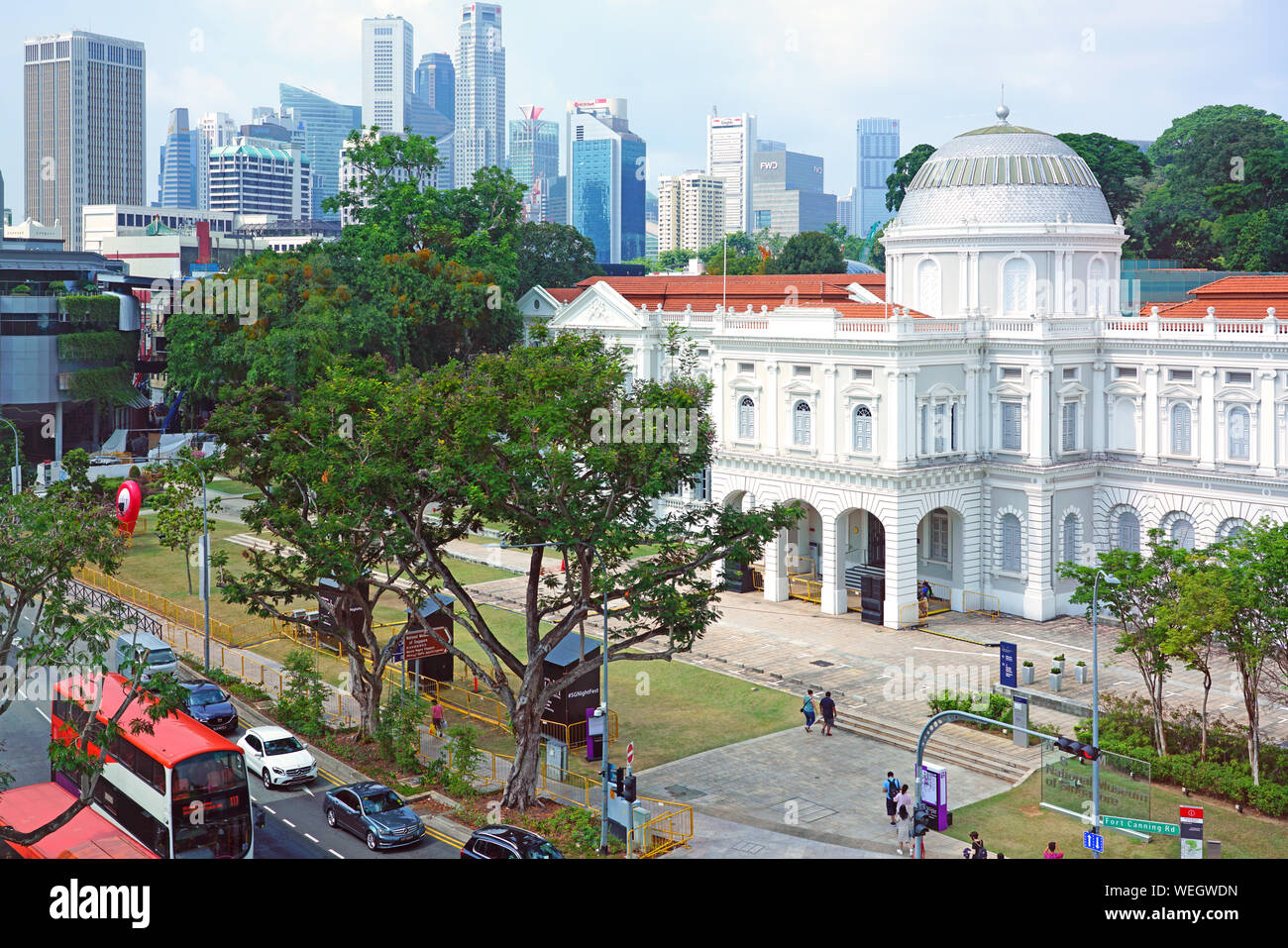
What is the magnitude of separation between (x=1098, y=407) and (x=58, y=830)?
47.9 meters

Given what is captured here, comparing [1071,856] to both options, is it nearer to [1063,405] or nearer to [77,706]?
[77,706]

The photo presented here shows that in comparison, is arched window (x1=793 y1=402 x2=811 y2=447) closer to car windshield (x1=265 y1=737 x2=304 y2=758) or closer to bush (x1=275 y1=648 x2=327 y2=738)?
bush (x1=275 y1=648 x2=327 y2=738)

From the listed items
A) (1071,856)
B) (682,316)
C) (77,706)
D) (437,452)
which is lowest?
(1071,856)

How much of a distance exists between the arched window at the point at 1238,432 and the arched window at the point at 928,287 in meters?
15.0

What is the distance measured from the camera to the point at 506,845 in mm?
31984

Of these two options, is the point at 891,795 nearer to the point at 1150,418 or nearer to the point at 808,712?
the point at 808,712

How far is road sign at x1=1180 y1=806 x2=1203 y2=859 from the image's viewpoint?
32781 millimetres

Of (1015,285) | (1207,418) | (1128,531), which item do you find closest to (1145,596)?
(1207,418)

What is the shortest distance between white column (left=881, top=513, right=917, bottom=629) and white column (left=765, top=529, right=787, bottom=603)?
647 cm

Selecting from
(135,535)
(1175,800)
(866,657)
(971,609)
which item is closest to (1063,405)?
(971,609)

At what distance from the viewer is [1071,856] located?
34.2 meters

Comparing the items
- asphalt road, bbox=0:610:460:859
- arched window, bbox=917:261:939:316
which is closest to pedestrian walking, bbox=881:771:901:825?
asphalt road, bbox=0:610:460:859

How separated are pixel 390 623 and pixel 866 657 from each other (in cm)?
2114

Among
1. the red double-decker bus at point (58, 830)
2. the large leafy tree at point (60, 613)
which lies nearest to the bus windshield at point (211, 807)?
the red double-decker bus at point (58, 830)
